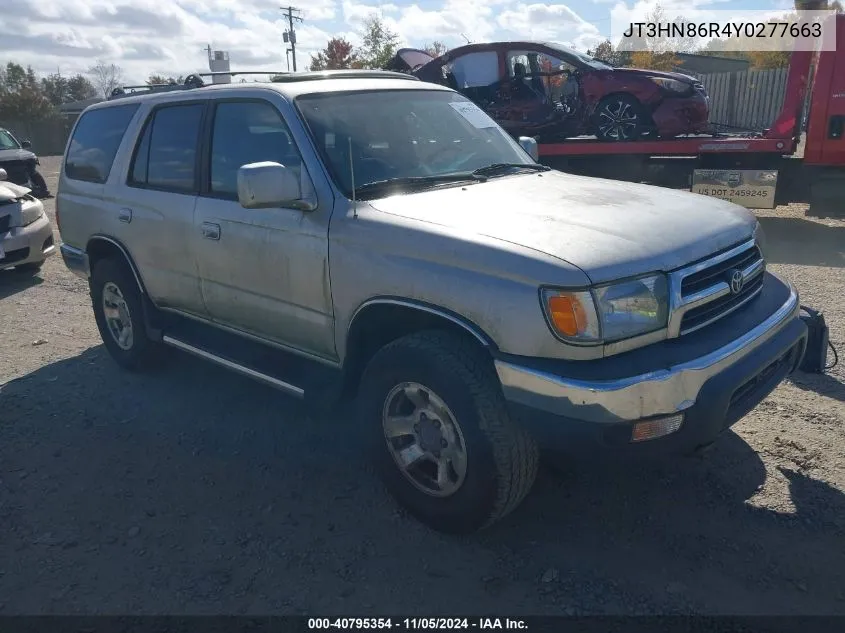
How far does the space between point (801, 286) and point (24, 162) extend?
15.5m

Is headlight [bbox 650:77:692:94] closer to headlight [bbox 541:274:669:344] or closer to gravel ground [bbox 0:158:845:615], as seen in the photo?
gravel ground [bbox 0:158:845:615]

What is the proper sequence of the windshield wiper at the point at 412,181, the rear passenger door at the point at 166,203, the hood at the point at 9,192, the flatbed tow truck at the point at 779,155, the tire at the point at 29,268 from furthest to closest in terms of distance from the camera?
the flatbed tow truck at the point at 779,155 → the tire at the point at 29,268 → the hood at the point at 9,192 → the rear passenger door at the point at 166,203 → the windshield wiper at the point at 412,181

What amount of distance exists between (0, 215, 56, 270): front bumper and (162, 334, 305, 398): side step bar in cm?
440

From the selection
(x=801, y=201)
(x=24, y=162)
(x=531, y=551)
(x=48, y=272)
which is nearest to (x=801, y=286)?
(x=801, y=201)

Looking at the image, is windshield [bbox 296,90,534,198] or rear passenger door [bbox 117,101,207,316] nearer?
windshield [bbox 296,90,534,198]

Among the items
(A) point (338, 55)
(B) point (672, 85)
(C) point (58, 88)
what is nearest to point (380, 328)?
(B) point (672, 85)

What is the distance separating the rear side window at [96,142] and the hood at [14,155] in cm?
1140

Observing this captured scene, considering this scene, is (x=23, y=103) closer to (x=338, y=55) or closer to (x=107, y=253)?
(x=338, y=55)

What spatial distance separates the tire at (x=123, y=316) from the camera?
500 cm

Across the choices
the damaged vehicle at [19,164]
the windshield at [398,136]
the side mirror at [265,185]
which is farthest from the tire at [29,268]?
the damaged vehicle at [19,164]

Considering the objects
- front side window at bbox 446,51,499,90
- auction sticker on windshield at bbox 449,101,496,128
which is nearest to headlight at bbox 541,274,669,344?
auction sticker on windshield at bbox 449,101,496,128

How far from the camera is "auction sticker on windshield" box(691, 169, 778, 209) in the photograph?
31.8 feet

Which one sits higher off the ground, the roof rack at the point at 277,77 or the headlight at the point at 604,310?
the roof rack at the point at 277,77

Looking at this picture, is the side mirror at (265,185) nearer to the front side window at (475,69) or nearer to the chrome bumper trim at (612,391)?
the chrome bumper trim at (612,391)
